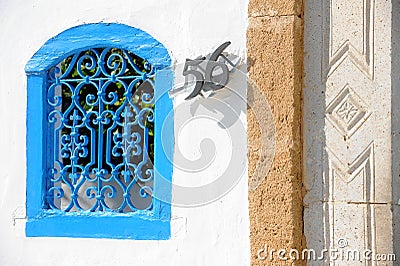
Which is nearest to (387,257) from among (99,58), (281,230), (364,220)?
(364,220)

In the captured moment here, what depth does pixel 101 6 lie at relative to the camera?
208 inches

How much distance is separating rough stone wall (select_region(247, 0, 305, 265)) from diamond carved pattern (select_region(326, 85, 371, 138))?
0.63 ft

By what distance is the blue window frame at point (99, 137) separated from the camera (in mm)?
5023

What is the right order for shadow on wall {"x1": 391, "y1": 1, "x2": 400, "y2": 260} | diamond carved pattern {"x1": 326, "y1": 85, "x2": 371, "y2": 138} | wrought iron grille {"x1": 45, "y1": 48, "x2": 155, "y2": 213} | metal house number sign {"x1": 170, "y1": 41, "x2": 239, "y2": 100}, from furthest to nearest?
wrought iron grille {"x1": 45, "y1": 48, "x2": 155, "y2": 213} → metal house number sign {"x1": 170, "y1": 41, "x2": 239, "y2": 100} → diamond carved pattern {"x1": 326, "y1": 85, "x2": 371, "y2": 138} → shadow on wall {"x1": 391, "y1": 1, "x2": 400, "y2": 260}

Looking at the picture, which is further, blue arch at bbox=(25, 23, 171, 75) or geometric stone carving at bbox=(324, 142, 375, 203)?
blue arch at bbox=(25, 23, 171, 75)

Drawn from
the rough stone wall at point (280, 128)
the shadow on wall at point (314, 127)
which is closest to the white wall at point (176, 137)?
the rough stone wall at point (280, 128)

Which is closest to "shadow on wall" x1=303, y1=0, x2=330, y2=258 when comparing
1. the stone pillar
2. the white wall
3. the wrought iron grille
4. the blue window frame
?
the stone pillar

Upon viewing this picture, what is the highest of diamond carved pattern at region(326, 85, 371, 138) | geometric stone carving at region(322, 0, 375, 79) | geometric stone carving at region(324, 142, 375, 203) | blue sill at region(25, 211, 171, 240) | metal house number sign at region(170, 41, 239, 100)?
geometric stone carving at region(322, 0, 375, 79)

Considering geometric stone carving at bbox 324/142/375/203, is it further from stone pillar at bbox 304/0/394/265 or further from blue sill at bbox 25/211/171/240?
blue sill at bbox 25/211/171/240

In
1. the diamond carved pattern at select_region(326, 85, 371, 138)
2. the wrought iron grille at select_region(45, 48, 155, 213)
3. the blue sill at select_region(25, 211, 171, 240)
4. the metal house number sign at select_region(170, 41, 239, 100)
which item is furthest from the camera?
the wrought iron grille at select_region(45, 48, 155, 213)

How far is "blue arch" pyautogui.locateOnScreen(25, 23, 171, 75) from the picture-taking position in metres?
5.07

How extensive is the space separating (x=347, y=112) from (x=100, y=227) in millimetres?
1667

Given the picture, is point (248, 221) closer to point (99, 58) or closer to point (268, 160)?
point (268, 160)

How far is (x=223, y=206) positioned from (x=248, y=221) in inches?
7.0
